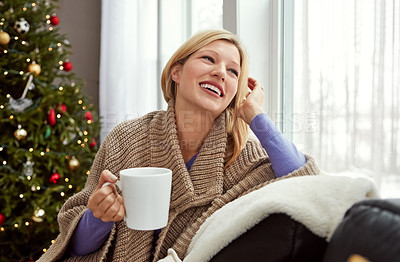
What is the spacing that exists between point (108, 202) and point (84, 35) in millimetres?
3179

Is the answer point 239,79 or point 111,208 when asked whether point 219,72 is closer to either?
point 239,79

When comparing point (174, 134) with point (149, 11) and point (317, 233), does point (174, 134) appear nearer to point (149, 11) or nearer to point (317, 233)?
point (317, 233)

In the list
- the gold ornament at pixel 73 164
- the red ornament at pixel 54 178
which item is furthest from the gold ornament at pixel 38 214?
the gold ornament at pixel 73 164

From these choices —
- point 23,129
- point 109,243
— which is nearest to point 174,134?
point 109,243

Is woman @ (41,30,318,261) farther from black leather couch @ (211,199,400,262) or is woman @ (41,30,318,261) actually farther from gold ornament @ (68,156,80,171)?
gold ornament @ (68,156,80,171)

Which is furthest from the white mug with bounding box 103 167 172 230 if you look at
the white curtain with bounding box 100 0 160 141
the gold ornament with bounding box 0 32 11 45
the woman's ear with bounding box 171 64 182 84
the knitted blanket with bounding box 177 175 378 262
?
the white curtain with bounding box 100 0 160 141

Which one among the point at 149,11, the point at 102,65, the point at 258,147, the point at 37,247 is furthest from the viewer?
the point at 102,65

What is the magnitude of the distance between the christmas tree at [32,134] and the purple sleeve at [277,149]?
1756 millimetres

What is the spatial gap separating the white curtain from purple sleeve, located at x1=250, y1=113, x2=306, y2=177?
2.02 m

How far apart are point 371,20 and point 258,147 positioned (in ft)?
2.49

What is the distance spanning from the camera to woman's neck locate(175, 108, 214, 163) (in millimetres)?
1275

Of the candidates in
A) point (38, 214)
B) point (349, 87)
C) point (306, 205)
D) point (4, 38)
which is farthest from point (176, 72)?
point (38, 214)

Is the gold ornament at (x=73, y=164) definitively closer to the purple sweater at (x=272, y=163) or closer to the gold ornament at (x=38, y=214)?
the gold ornament at (x=38, y=214)

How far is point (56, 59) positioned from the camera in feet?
8.75
